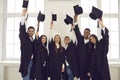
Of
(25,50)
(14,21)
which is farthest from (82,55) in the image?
(14,21)

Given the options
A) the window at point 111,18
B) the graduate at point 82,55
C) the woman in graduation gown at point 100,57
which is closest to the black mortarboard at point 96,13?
the woman in graduation gown at point 100,57

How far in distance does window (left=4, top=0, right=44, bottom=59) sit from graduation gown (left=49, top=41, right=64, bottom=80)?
54.0 inches

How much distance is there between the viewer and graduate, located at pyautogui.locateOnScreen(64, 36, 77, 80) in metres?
4.66

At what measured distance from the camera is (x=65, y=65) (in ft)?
15.6

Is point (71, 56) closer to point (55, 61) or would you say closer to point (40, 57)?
point (55, 61)

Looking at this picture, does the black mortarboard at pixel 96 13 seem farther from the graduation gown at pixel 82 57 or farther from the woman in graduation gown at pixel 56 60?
the woman in graduation gown at pixel 56 60

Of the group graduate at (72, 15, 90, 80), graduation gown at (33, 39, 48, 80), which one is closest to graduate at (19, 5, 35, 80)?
graduation gown at (33, 39, 48, 80)

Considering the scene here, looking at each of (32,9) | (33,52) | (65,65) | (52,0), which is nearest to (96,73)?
(65,65)

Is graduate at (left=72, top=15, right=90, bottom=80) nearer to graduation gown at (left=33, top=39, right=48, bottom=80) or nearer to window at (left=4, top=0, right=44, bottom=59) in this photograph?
graduation gown at (left=33, top=39, right=48, bottom=80)

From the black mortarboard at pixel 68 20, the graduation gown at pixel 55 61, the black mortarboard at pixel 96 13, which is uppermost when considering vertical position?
the black mortarboard at pixel 96 13

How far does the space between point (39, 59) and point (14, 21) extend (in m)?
1.74

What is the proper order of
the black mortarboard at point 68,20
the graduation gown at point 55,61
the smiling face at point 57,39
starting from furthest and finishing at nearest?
1. the black mortarboard at point 68,20
2. the smiling face at point 57,39
3. the graduation gown at point 55,61

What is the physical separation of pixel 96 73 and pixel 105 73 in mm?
184

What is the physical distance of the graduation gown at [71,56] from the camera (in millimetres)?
4656
